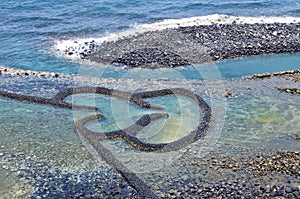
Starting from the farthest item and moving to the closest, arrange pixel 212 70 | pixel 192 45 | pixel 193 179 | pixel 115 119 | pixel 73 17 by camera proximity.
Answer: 1. pixel 73 17
2. pixel 192 45
3. pixel 212 70
4. pixel 115 119
5. pixel 193 179

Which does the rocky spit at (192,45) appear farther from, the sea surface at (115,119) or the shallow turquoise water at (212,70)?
the sea surface at (115,119)

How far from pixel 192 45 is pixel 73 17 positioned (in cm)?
1721

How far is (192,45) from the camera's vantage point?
36.0 m

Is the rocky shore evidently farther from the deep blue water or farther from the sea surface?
the deep blue water

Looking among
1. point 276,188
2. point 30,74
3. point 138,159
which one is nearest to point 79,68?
point 30,74

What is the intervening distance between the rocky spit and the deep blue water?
3.60 metres

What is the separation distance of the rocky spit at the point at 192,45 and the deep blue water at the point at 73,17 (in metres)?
3.60

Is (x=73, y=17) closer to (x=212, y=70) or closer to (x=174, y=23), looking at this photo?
(x=174, y=23)

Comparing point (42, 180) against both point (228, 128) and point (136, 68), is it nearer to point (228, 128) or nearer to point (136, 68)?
point (228, 128)

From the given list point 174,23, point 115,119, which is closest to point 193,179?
point 115,119

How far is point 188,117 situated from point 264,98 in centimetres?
562

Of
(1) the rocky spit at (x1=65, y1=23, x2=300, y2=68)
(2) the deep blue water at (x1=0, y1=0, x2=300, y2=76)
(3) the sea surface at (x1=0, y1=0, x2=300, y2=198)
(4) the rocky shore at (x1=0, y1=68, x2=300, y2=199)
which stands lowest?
(4) the rocky shore at (x1=0, y1=68, x2=300, y2=199)

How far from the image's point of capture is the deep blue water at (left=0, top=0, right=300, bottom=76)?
1403 inches

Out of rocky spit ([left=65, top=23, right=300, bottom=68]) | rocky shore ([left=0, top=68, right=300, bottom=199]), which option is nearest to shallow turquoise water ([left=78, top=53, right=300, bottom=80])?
rocky spit ([left=65, top=23, right=300, bottom=68])
